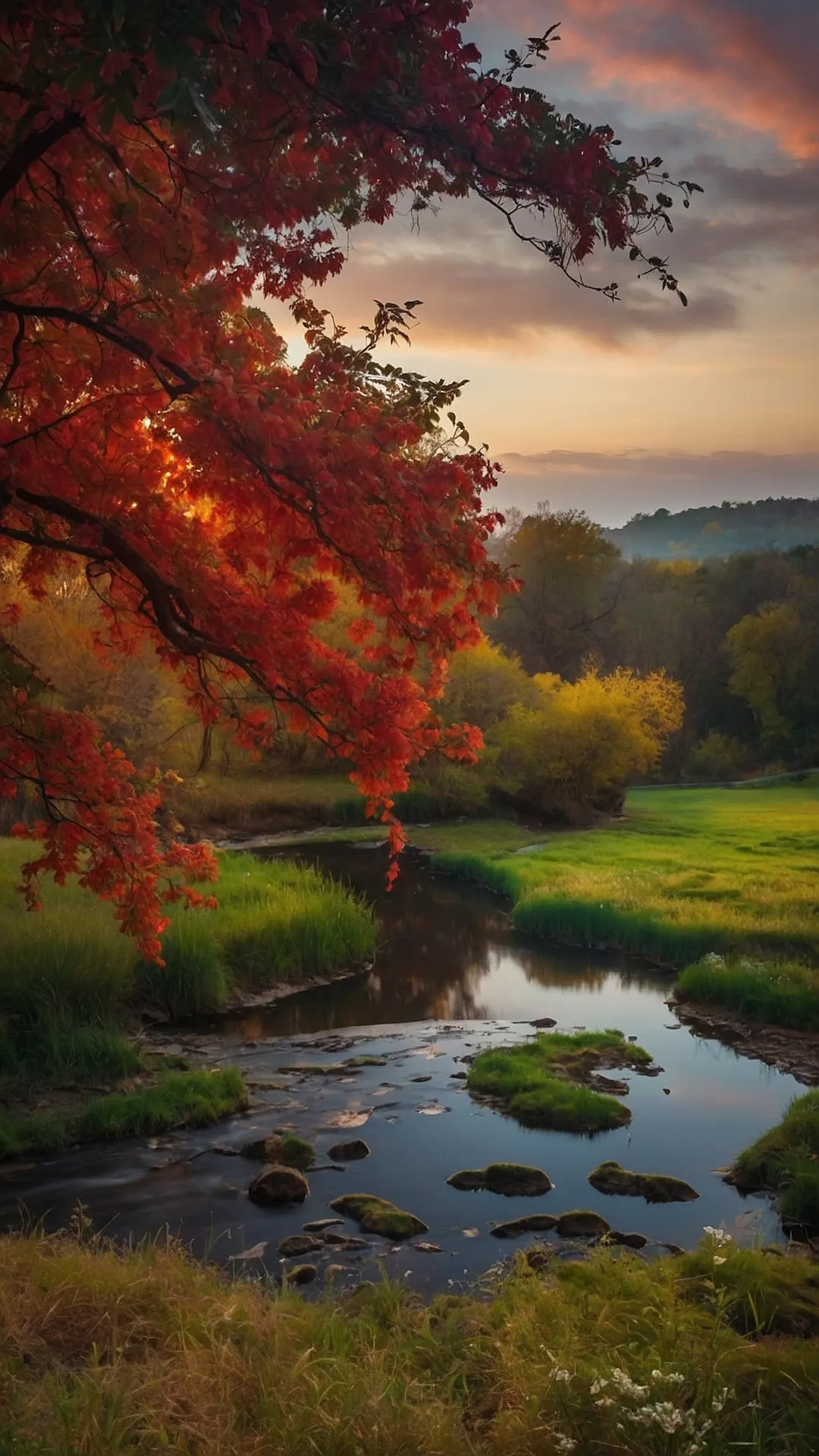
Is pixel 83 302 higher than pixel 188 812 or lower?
higher

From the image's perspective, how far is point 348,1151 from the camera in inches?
471

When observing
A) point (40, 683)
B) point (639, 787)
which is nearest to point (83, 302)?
point (40, 683)

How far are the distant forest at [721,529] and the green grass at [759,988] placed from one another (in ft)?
357

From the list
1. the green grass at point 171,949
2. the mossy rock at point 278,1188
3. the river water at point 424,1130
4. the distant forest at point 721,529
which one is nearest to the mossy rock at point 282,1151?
the river water at point 424,1130

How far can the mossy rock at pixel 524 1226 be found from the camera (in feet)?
33.0

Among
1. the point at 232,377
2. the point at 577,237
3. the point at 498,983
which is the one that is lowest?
the point at 498,983

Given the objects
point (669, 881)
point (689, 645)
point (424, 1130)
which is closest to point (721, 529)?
point (689, 645)

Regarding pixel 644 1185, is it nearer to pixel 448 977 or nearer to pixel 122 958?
pixel 122 958

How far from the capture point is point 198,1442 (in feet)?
16.7

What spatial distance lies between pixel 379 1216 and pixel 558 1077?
505 cm

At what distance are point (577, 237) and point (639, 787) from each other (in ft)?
178

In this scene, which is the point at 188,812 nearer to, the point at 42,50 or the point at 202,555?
the point at 202,555

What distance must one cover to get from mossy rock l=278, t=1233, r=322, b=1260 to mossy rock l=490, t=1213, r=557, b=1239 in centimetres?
165

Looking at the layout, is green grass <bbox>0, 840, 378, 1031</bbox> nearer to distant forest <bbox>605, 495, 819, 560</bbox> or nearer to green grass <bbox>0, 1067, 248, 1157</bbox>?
green grass <bbox>0, 1067, 248, 1157</bbox>
